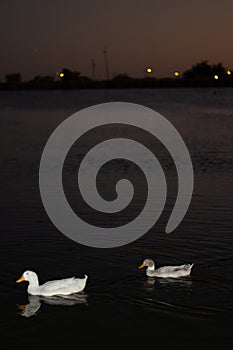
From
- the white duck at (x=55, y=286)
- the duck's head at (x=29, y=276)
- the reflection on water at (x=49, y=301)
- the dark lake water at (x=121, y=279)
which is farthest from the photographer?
the duck's head at (x=29, y=276)

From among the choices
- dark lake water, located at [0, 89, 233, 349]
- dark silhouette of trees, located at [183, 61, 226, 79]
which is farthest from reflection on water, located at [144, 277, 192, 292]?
dark silhouette of trees, located at [183, 61, 226, 79]

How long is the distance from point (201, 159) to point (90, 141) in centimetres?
739

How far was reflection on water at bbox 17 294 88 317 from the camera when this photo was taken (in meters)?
9.65

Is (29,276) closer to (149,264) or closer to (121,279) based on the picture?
(121,279)

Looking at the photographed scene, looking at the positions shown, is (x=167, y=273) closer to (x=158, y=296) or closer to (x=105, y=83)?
(x=158, y=296)

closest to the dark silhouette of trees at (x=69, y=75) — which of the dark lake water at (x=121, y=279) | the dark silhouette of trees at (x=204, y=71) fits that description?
the dark silhouette of trees at (x=204, y=71)

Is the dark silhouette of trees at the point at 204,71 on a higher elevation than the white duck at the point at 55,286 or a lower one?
higher

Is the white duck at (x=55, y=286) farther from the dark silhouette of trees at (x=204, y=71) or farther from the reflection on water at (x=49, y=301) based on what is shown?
the dark silhouette of trees at (x=204, y=71)

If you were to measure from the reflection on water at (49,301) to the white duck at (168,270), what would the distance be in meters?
1.21

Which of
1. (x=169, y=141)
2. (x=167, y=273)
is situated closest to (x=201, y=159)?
(x=169, y=141)

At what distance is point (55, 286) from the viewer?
9922mm

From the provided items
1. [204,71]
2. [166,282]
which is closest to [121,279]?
[166,282]

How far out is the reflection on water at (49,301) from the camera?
965cm

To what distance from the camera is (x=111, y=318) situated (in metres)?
9.32
